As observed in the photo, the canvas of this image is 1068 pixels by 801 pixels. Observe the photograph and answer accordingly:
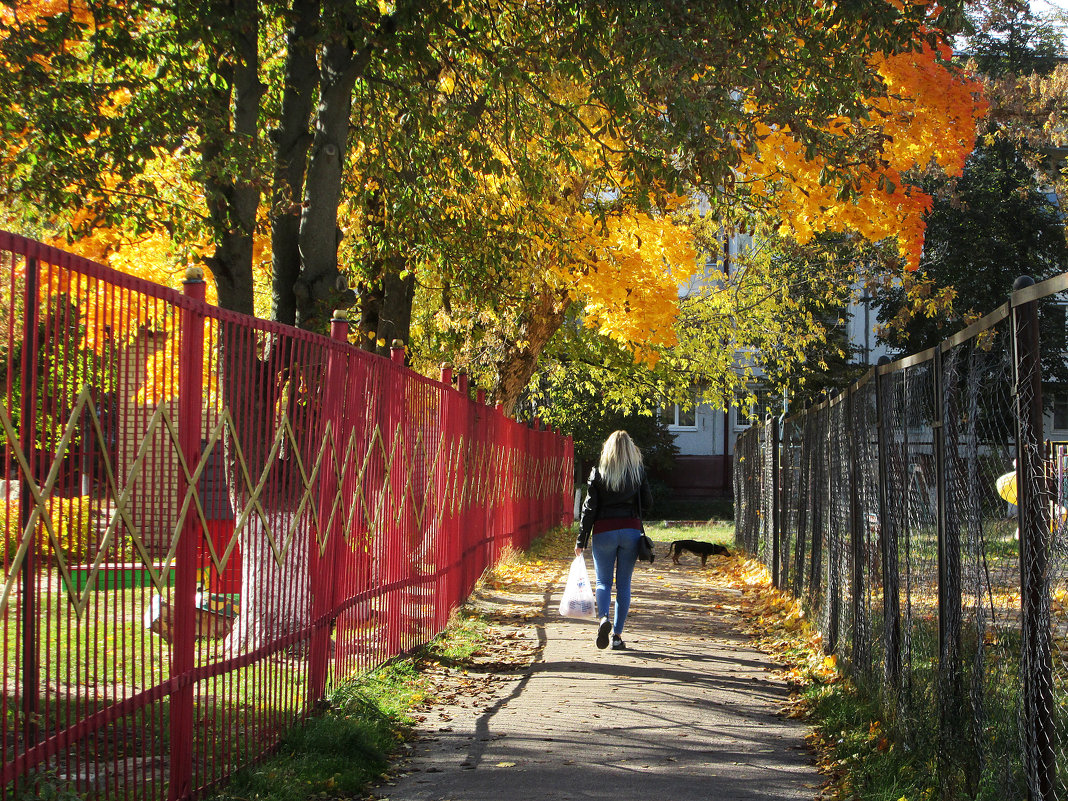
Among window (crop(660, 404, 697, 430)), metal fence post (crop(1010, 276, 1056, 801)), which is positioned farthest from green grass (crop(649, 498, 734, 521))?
metal fence post (crop(1010, 276, 1056, 801))

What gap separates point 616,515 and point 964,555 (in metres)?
5.10

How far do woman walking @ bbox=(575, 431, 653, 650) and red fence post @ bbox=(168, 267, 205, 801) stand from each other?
5.31 meters

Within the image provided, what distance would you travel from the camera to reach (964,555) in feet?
15.8

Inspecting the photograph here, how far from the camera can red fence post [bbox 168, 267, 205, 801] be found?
15.1ft

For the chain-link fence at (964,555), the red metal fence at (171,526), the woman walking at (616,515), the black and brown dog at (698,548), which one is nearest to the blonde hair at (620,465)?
the woman walking at (616,515)

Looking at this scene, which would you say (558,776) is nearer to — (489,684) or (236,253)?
(489,684)

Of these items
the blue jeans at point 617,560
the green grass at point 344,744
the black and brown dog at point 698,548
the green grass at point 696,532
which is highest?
the blue jeans at point 617,560

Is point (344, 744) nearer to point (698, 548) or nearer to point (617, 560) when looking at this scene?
point (617, 560)

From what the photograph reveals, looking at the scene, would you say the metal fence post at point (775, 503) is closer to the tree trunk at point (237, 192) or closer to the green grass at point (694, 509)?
→ the tree trunk at point (237, 192)

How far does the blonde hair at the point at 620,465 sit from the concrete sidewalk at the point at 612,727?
1.40 m

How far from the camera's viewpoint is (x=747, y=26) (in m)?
9.80

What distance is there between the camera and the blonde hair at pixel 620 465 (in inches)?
380

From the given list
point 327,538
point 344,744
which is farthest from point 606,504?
point 344,744

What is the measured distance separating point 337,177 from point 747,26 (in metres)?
3.94
